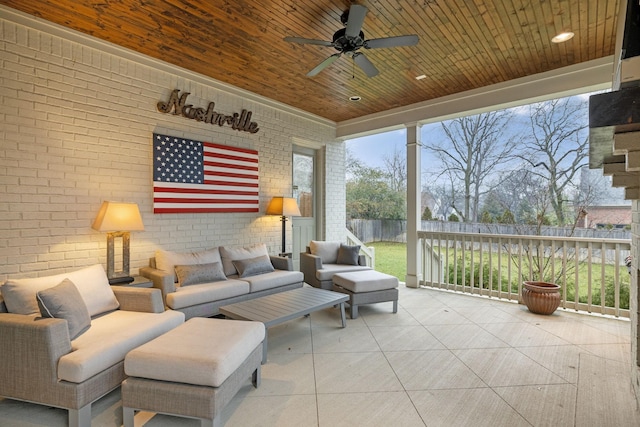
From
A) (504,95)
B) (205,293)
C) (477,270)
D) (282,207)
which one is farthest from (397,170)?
(205,293)

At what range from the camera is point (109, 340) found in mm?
2070

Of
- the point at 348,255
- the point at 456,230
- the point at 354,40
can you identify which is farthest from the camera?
the point at 456,230

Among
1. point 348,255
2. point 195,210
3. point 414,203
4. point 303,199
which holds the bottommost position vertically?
point 348,255

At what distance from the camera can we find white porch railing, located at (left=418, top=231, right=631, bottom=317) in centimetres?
385

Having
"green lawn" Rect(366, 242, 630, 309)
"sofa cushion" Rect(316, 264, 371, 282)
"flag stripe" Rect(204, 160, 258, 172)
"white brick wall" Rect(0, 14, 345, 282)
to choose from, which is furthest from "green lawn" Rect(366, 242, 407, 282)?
"white brick wall" Rect(0, 14, 345, 282)

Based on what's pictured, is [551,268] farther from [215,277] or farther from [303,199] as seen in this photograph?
[215,277]

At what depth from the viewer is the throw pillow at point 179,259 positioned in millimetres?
3637

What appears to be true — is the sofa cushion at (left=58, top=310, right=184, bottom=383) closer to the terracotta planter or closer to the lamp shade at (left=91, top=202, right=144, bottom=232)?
Result: the lamp shade at (left=91, top=202, right=144, bottom=232)

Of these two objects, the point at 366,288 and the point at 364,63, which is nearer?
the point at 364,63

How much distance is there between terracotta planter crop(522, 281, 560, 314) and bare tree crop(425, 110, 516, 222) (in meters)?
3.07

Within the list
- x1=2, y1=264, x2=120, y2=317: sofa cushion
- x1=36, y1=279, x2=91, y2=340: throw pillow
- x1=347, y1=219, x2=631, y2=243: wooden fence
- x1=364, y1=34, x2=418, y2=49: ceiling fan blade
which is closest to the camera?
x1=36, y1=279, x2=91, y2=340: throw pillow

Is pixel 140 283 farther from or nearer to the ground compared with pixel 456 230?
nearer to the ground

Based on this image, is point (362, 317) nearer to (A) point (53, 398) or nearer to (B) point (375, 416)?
(B) point (375, 416)

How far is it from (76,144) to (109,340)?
88.5 inches
